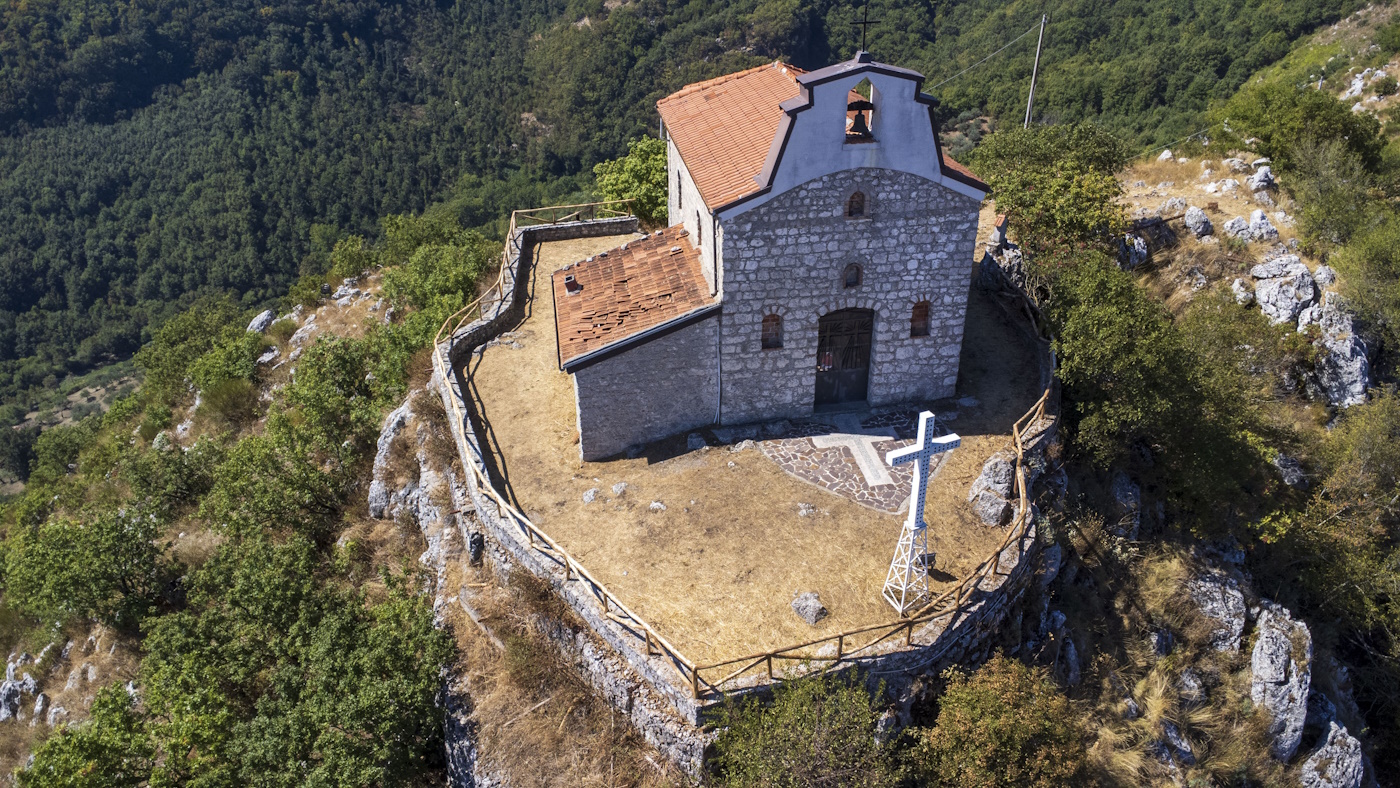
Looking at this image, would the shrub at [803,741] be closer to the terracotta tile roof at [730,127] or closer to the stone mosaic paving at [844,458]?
the stone mosaic paving at [844,458]

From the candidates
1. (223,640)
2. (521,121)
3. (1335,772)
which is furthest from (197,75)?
(1335,772)

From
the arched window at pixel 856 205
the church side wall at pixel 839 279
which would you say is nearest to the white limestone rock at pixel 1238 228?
the church side wall at pixel 839 279

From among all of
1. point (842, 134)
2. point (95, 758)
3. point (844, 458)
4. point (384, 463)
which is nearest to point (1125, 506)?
point (844, 458)

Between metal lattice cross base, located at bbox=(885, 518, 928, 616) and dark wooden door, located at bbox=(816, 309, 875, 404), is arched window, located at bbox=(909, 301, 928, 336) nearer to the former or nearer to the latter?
dark wooden door, located at bbox=(816, 309, 875, 404)

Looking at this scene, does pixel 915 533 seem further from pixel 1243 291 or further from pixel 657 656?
pixel 1243 291

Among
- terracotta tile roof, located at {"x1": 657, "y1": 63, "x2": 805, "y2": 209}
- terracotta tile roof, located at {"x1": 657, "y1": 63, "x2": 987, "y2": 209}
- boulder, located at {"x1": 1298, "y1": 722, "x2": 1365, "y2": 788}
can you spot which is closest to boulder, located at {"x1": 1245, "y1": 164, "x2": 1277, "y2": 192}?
terracotta tile roof, located at {"x1": 657, "y1": 63, "x2": 987, "y2": 209}
